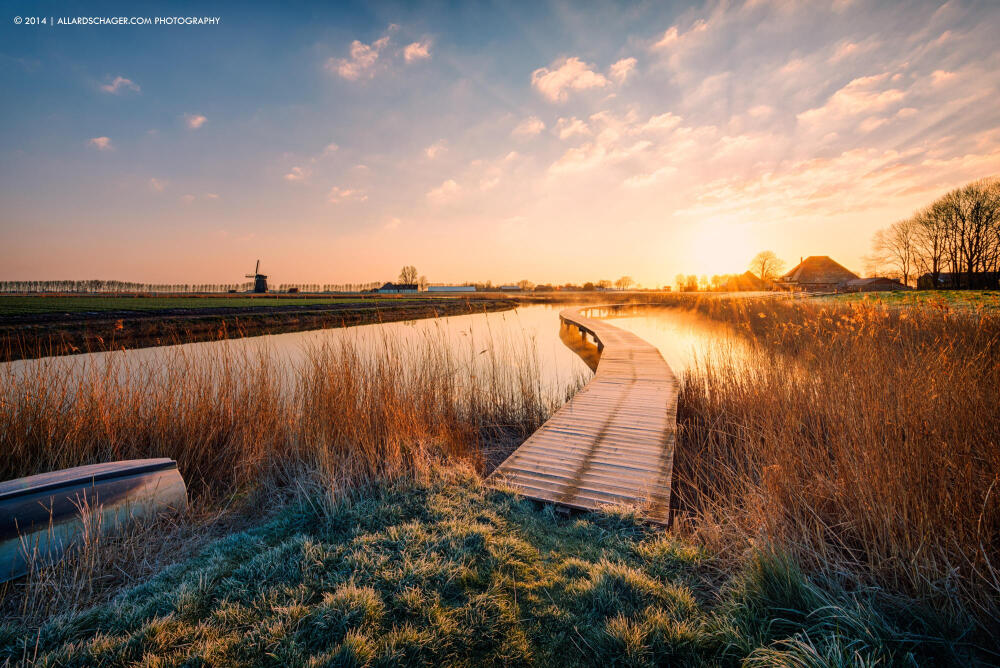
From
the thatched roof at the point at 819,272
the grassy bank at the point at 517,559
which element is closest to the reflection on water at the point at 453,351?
the grassy bank at the point at 517,559

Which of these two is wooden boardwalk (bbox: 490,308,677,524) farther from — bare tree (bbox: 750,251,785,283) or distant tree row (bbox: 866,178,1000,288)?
bare tree (bbox: 750,251,785,283)

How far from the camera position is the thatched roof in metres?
54.0

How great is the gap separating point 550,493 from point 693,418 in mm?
4033

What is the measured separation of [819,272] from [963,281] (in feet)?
83.1

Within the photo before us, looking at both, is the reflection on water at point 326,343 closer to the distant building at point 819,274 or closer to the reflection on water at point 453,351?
the reflection on water at point 453,351

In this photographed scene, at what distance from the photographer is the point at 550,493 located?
11.9 feet

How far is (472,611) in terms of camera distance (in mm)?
2143

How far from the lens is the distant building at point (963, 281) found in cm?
2873

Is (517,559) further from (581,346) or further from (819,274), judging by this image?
(819,274)

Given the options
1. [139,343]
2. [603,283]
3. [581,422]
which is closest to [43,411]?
[581,422]

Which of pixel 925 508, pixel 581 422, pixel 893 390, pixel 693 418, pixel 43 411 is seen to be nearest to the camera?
pixel 925 508

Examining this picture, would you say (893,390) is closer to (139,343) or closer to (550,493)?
(550,493)

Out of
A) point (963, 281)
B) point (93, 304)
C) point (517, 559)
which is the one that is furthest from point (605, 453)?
point (963, 281)

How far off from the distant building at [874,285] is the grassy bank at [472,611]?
55.4 metres
